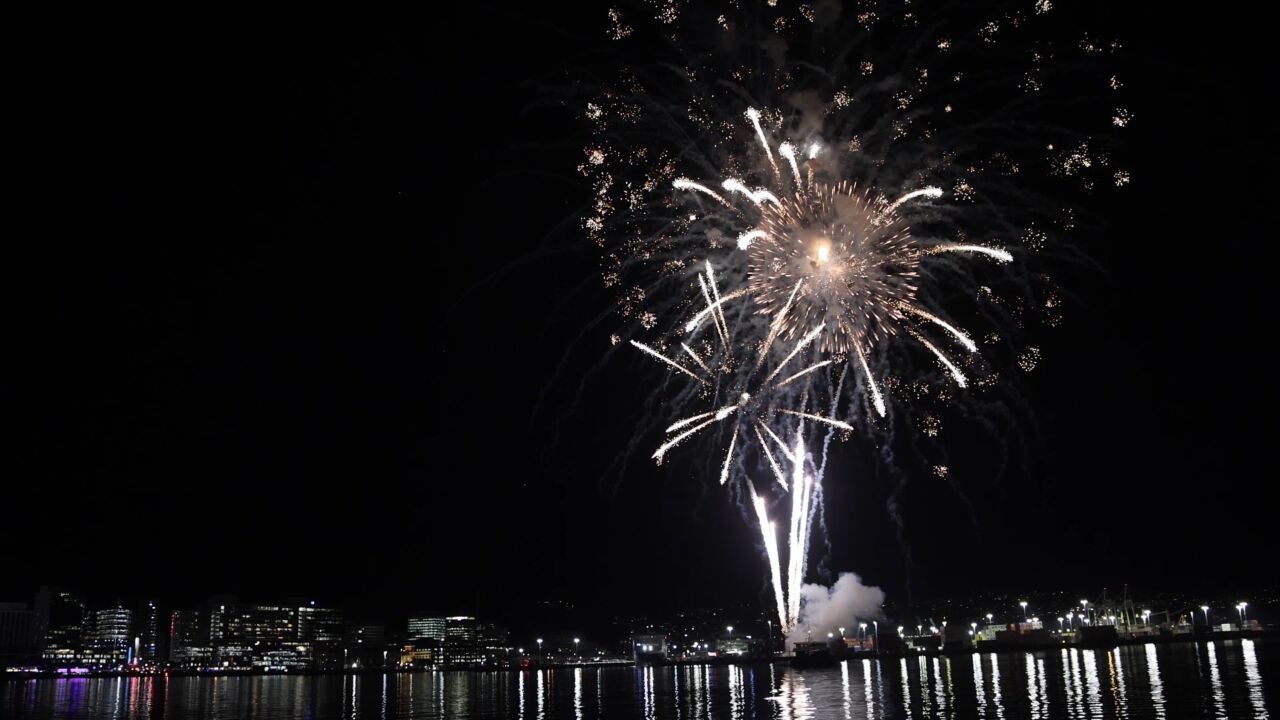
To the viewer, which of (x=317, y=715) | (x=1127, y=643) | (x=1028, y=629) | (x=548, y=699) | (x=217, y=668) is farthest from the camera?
(x=217, y=668)

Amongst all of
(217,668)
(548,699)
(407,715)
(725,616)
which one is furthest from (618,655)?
(407,715)

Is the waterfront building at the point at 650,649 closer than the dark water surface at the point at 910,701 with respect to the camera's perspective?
No

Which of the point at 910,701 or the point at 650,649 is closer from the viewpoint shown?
the point at 910,701

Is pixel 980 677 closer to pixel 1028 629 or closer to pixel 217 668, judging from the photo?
pixel 1028 629

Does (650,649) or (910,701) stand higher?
(910,701)

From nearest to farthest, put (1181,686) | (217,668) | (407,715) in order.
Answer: (1181,686) < (407,715) < (217,668)

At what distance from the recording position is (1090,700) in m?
35.5

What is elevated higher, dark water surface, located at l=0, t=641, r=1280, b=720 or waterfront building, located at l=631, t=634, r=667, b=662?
dark water surface, located at l=0, t=641, r=1280, b=720

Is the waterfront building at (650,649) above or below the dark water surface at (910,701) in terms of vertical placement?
below

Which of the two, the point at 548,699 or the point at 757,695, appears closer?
the point at 757,695

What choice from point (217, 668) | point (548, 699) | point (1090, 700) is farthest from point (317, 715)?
point (217, 668)

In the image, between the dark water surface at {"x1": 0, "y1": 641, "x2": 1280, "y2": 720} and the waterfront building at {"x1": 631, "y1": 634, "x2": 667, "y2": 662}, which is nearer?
the dark water surface at {"x1": 0, "y1": 641, "x2": 1280, "y2": 720}

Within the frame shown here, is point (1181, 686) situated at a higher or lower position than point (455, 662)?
higher

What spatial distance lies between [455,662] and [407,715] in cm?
16526
